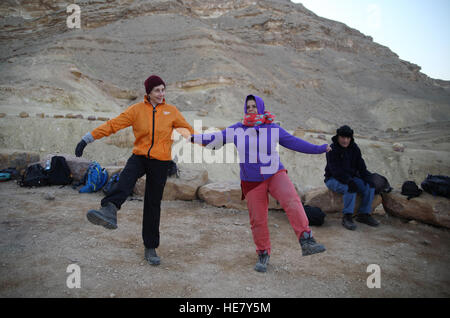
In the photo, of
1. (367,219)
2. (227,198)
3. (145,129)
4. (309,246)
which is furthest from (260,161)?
(367,219)

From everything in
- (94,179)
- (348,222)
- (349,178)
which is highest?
(349,178)

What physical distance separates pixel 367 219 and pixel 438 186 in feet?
4.30

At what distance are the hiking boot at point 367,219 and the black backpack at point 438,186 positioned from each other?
1.11 metres

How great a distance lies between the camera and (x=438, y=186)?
5.16 meters

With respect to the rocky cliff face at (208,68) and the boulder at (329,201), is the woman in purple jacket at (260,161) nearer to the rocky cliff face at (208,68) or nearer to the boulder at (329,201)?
the boulder at (329,201)

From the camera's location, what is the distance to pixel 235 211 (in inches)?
231

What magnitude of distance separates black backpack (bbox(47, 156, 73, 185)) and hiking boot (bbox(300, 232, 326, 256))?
5.80 m

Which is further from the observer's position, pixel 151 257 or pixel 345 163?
pixel 345 163

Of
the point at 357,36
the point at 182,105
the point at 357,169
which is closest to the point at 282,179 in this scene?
the point at 357,169

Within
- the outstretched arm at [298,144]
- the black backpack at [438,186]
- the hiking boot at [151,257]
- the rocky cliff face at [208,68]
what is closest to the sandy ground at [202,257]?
the hiking boot at [151,257]

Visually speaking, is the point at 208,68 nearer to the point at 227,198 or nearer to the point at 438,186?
the point at 227,198

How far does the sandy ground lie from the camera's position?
2859 mm

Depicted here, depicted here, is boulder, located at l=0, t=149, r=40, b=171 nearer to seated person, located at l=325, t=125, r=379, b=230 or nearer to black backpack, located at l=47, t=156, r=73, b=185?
black backpack, located at l=47, t=156, r=73, b=185

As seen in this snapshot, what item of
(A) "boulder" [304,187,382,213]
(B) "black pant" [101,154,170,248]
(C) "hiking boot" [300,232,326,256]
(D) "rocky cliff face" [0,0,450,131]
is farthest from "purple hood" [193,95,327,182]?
(D) "rocky cliff face" [0,0,450,131]
